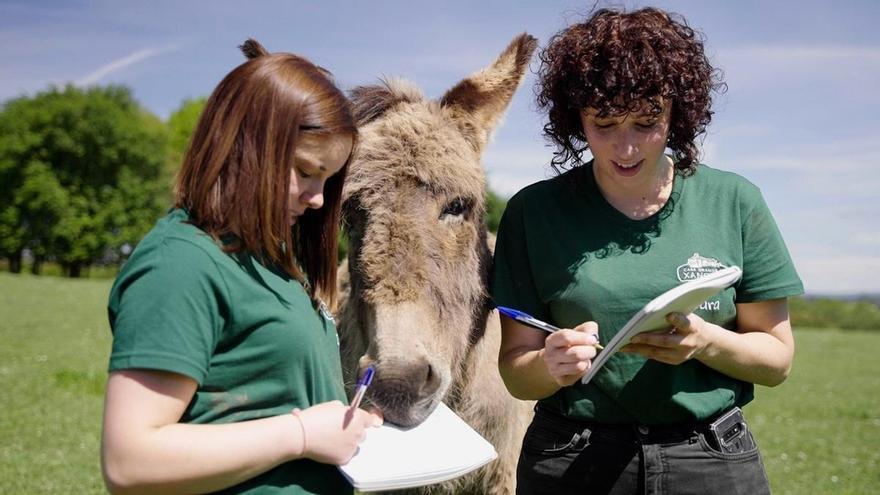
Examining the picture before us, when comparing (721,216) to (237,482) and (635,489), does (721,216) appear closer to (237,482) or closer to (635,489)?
(635,489)

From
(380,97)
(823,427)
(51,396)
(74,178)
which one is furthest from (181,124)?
(380,97)

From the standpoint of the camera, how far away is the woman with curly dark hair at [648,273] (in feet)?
7.66

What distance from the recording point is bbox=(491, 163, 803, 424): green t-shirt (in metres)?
2.35

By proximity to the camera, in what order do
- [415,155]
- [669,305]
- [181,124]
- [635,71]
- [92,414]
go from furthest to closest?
[181,124] → [92,414] → [415,155] → [635,71] → [669,305]

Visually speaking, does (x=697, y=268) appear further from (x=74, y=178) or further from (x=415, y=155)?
(x=74, y=178)

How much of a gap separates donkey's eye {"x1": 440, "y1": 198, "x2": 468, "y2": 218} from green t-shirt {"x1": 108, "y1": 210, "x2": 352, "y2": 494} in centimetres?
147

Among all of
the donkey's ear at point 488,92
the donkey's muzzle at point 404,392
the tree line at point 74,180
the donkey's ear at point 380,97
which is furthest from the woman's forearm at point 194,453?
the tree line at point 74,180

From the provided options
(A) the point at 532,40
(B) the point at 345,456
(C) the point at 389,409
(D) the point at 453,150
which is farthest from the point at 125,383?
(A) the point at 532,40

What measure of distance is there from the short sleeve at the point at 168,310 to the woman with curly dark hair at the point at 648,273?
45.5 inches

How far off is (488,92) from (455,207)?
2.59 ft

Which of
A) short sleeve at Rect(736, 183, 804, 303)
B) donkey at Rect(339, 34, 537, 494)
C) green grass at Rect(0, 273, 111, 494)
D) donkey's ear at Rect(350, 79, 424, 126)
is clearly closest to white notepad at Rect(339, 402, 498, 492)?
donkey at Rect(339, 34, 537, 494)

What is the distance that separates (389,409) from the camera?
7.55ft

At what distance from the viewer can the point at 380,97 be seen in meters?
3.58

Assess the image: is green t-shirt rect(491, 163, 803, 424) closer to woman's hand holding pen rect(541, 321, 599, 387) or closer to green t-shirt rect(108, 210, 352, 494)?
woman's hand holding pen rect(541, 321, 599, 387)
